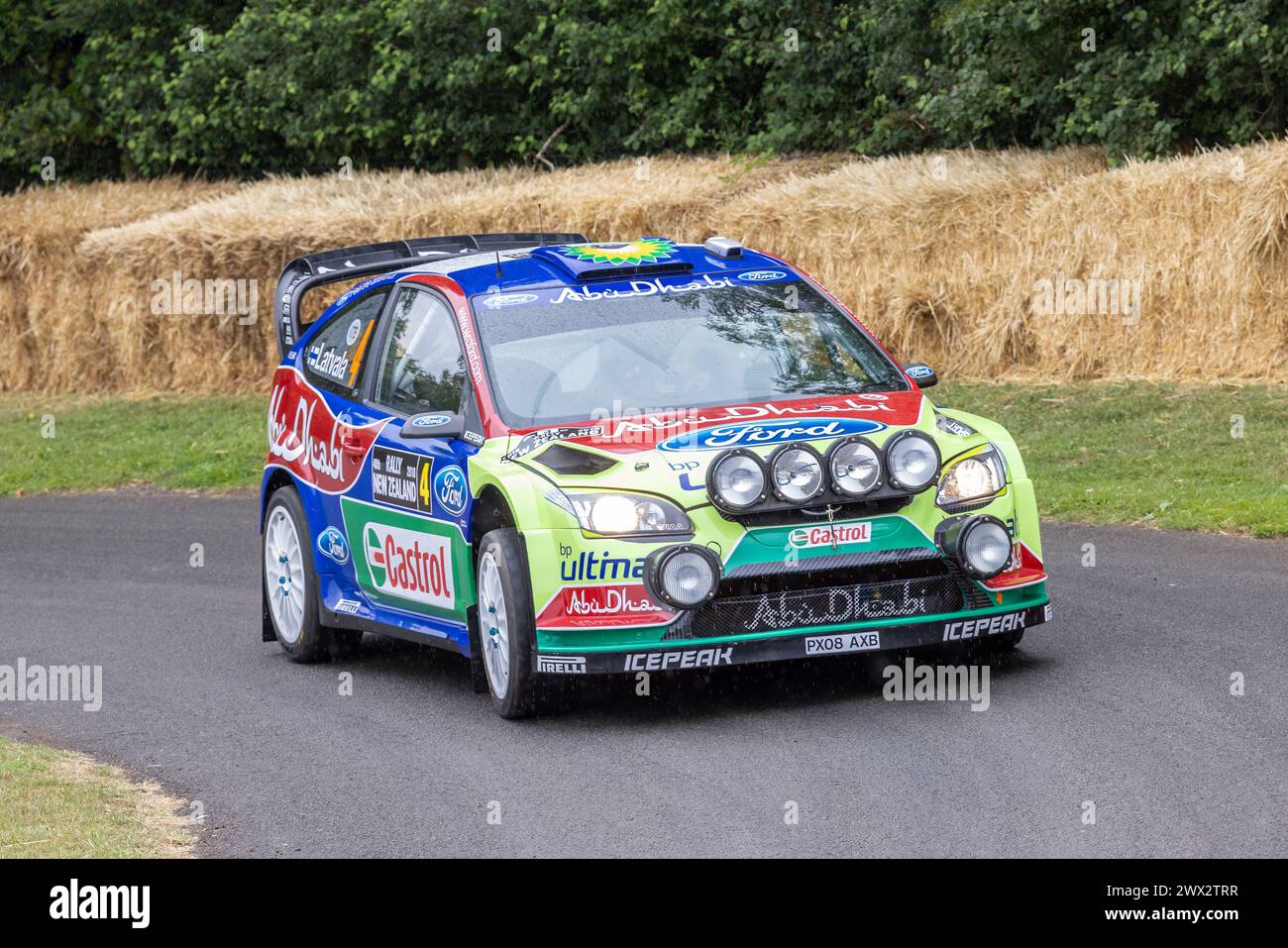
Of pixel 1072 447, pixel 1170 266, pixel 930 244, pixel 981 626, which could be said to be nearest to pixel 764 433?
pixel 981 626

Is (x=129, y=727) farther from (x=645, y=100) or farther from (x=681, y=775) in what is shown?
(x=645, y=100)

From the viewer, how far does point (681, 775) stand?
7.20 m

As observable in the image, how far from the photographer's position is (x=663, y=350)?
875cm

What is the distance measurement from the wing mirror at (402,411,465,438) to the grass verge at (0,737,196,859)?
1.76 meters

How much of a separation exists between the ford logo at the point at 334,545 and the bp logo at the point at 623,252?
5.45ft

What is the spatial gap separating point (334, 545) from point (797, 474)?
2.72 metres

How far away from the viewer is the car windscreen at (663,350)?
8.54 metres

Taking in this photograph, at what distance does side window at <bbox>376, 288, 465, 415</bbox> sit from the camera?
8906 millimetres

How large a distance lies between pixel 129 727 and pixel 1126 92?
14.2 m
